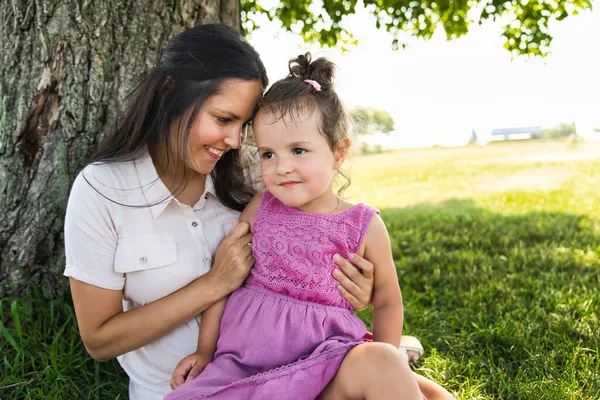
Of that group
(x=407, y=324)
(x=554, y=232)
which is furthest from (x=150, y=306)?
(x=554, y=232)

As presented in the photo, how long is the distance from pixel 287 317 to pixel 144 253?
0.57m

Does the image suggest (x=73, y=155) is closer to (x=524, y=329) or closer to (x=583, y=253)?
(x=524, y=329)

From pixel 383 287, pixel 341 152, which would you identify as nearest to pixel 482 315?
pixel 383 287

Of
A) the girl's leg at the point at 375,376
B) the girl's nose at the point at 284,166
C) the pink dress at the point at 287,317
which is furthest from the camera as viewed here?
the girl's nose at the point at 284,166

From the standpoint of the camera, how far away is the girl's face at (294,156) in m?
2.02

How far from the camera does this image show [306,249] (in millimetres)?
2059

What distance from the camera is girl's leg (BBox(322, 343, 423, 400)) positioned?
66.9 inches

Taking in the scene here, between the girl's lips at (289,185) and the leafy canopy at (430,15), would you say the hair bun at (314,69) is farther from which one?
the leafy canopy at (430,15)

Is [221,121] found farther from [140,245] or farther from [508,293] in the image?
[508,293]

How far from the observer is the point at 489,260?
4.25 meters

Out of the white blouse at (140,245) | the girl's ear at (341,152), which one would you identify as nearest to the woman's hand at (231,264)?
the white blouse at (140,245)

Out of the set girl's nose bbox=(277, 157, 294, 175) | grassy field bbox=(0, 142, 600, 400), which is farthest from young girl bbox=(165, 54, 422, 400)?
grassy field bbox=(0, 142, 600, 400)

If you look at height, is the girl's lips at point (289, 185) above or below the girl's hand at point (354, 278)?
above

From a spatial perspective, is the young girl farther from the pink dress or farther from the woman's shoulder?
the woman's shoulder
